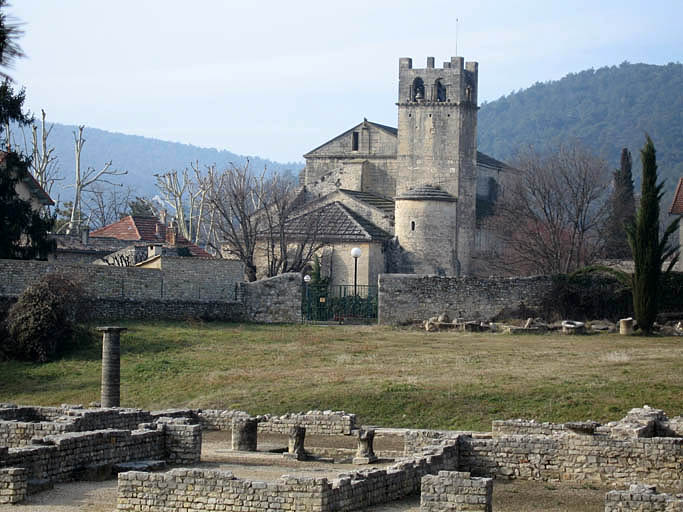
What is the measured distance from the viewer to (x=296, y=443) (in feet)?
75.8

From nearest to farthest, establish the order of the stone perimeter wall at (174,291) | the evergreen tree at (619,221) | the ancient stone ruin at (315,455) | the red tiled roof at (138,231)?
the ancient stone ruin at (315,455) < the stone perimeter wall at (174,291) < the red tiled roof at (138,231) < the evergreen tree at (619,221)

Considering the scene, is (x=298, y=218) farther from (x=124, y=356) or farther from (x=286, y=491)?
(x=286, y=491)

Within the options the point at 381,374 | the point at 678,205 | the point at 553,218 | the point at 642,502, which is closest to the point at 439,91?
the point at 553,218

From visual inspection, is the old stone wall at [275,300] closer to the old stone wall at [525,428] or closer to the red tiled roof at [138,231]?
the red tiled roof at [138,231]

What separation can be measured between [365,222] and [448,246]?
193 inches

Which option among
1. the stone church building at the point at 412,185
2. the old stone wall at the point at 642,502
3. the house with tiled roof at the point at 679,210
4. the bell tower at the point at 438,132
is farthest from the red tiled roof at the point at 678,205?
the old stone wall at the point at 642,502

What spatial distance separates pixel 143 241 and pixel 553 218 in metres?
19.6

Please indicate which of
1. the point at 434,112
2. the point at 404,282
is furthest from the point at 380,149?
the point at 404,282

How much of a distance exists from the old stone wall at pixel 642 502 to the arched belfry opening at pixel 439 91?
177ft

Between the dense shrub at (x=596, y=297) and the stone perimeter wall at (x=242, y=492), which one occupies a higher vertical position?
the dense shrub at (x=596, y=297)

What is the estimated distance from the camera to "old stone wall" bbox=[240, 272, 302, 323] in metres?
44.8

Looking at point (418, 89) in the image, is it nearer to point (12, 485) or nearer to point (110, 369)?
point (110, 369)

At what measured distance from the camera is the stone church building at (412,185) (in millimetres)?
60969

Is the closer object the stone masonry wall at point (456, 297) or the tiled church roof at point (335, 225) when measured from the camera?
the stone masonry wall at point (456, 297)
